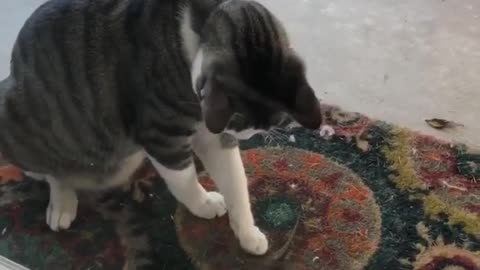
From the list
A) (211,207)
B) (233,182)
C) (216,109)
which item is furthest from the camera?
(211,207)

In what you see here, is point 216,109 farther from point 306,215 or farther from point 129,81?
point 306,215

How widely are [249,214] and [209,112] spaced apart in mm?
478

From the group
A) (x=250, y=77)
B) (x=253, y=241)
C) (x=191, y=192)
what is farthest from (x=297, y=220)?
(x=250, y=77)

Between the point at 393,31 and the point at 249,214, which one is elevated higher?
the point at 393,31

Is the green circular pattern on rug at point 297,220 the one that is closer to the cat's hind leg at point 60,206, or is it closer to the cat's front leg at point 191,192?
the cat's front leg at point 191,192

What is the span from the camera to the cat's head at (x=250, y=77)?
104 cm

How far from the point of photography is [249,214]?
1.46 meters

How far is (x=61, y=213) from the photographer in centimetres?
153

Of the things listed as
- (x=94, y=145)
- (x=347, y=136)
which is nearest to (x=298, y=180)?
(x=347, y=136)

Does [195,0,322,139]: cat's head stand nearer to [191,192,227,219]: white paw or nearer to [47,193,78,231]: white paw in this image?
[191,192,227,219]: white paw

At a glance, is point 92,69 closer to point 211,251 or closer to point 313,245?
point 211,251

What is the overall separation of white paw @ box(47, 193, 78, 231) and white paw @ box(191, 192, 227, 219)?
0.88 ft

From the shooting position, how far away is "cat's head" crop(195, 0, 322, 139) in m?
1.04

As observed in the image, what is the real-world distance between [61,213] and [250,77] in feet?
2.21
